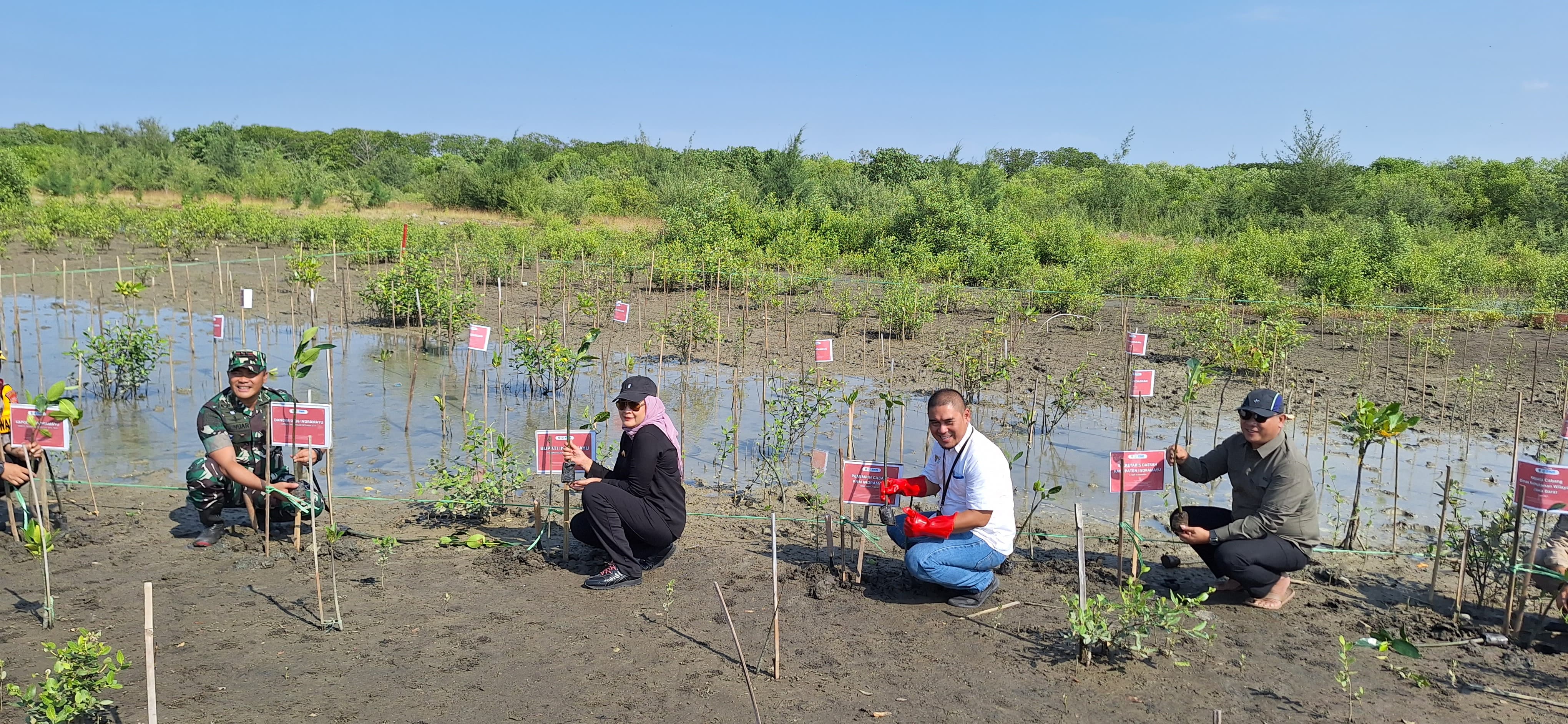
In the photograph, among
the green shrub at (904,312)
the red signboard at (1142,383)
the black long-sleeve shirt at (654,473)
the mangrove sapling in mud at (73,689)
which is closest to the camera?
the mangrove sapling in mud at (73,689)

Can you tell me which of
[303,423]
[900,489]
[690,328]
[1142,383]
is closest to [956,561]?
[900,489]

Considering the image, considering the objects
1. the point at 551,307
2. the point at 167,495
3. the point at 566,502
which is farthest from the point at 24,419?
the point at 551,307

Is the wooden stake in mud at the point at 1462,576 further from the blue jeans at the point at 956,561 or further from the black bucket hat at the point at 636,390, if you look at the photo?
the black bucket hat at the point at 636,390

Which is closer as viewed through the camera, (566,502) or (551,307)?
(566,502)

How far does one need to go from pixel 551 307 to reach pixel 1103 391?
8.30 m

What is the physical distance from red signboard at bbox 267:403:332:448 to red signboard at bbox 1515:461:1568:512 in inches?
215

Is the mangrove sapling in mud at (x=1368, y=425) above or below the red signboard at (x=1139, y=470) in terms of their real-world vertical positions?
above

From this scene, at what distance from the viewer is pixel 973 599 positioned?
194 inches

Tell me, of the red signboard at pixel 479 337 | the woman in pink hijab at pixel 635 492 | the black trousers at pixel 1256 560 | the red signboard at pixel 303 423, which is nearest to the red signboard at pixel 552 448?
the woman in pink hijab at pixel 635 492

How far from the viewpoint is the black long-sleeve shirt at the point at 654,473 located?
199 inches

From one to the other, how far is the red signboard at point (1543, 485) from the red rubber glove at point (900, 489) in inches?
102

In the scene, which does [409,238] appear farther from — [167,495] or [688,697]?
[688,697]

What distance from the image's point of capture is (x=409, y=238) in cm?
1897

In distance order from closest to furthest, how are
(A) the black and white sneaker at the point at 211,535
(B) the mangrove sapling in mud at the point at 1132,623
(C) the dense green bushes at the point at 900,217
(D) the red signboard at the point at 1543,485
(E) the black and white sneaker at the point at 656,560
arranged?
(B) the mangrove sapling in mud at the point at 1132,623 → (D) the red signboard at the point at 1543,485 → (E) the black and white sneaker at the point at 656,560 → (A) the black and white sneaker at the point at 211,535 → (C) the dense green bushes at the point at 900,217
